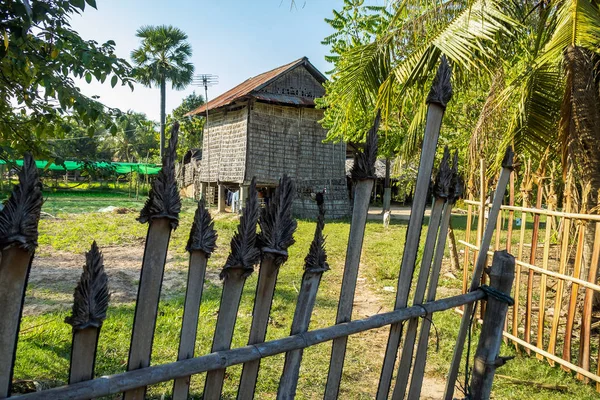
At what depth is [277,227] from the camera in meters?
1.38

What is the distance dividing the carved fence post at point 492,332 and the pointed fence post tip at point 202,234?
1.51 metres

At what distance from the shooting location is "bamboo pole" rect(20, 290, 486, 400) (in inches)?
42.8

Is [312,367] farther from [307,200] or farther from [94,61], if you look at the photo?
[307,200]

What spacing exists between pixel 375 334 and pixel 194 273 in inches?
189

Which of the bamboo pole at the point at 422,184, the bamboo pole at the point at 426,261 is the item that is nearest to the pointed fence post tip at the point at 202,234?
the bamboo pole at the point at 422,184

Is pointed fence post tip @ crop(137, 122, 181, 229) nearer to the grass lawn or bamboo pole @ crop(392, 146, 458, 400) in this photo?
bamboo pole @ crop(392, 146, 458, 400)

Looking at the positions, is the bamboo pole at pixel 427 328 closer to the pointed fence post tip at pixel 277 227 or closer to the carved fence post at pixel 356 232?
the carved fence post at pixel 356 232

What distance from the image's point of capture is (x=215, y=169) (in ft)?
66.3

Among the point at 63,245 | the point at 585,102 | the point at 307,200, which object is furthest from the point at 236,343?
the point at 307,200

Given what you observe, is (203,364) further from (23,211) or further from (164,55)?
(164,55)

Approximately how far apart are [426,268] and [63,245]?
10.8 m

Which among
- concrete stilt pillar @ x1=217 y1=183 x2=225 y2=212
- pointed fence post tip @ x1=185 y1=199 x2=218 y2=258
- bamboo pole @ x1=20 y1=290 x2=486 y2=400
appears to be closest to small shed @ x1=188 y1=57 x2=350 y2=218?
concrete stilt pillar @ x1=217 y1=183 x2=225 y2=212

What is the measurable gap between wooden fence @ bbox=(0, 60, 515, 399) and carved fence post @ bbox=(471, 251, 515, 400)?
9.6 inches

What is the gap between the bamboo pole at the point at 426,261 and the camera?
187cm
